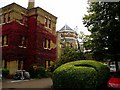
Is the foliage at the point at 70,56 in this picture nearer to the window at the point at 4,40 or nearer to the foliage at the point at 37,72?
the foliage at the point at 37,72

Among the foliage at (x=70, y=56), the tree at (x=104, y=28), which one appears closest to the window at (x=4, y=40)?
the foliage at (x=70, y=56)

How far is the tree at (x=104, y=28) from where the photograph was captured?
Result: 16375 millimetres

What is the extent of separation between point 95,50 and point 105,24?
2.31 metres

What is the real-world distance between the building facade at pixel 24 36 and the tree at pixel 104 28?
1357 centimetres

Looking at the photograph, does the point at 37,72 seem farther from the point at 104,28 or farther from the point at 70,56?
the point at 104,28

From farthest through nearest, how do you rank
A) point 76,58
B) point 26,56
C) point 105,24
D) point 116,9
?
point 26,56 < point 76,58 < point 105,24 < point 116,9

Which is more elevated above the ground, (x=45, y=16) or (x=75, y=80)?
(x=45, y=16)

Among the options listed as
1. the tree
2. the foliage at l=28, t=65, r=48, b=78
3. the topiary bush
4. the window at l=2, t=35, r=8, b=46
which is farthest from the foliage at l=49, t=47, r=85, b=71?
the window at l=2, t=35, r=8, b=46

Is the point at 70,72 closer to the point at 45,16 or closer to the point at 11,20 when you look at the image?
the point at 11,20

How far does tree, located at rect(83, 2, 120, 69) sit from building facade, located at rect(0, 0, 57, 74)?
44.5 ft

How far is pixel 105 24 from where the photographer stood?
17.0 meters

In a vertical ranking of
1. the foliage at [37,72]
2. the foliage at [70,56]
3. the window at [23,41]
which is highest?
the window at [23,41]

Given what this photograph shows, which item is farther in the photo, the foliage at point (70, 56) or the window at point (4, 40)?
the window at point (4, 40)

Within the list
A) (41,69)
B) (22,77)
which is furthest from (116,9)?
(41,69)
